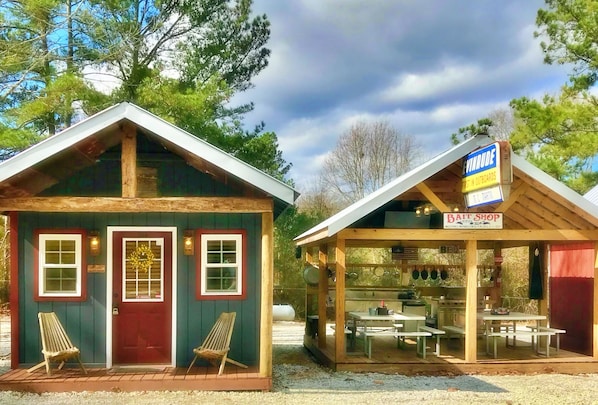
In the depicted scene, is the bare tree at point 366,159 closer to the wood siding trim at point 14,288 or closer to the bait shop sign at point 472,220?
the bait shop sign at point 472,220

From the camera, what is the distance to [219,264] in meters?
8.47

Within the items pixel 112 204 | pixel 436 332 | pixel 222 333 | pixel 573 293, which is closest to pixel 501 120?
pixel 573 293

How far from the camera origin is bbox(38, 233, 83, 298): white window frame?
27.1 ft

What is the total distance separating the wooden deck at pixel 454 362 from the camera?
29.1 ft

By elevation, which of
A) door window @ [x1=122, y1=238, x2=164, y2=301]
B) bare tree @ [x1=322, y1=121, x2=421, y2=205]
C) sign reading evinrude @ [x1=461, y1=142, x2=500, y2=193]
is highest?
bare tree @ [x1=322, y1=121, x2=421, y2=205]

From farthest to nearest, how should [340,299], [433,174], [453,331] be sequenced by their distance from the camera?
[453,331] → [340,299] → [433,174]

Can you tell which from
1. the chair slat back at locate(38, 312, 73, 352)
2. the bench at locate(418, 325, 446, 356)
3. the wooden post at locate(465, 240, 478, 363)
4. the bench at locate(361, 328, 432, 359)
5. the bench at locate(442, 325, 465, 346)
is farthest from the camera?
the bench at locate(442, 325, 465, 346)

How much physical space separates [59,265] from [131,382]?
2.11 metres

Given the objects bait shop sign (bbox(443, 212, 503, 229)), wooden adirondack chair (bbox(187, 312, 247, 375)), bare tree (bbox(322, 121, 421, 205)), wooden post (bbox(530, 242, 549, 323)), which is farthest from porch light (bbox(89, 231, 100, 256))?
bare tree (bbox(322, 121, 421, 205))

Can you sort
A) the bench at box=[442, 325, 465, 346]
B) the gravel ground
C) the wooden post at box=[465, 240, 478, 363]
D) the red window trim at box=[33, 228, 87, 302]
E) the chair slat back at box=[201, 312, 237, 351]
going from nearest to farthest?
1. the gravel ground
2. the chair slat back at box=[201, 312, 237, 351]
3. the red window trim at box=[33, 228, 87, 302]
4. the wooden post at box=[465, 240, 478, 363]
5. the bench at box=[442, 325, 465, 346]

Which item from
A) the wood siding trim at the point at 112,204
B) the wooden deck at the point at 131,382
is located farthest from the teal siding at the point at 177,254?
the wood siding trim at the point at 112,204

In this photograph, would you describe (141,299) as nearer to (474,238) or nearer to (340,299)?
(340,299)

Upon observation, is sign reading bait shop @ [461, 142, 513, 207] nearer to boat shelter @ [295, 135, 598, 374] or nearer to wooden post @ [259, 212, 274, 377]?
boat shelter @ [295, 135, 598, 374]

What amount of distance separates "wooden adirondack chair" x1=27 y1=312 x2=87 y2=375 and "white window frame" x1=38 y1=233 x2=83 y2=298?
14.3 inches
